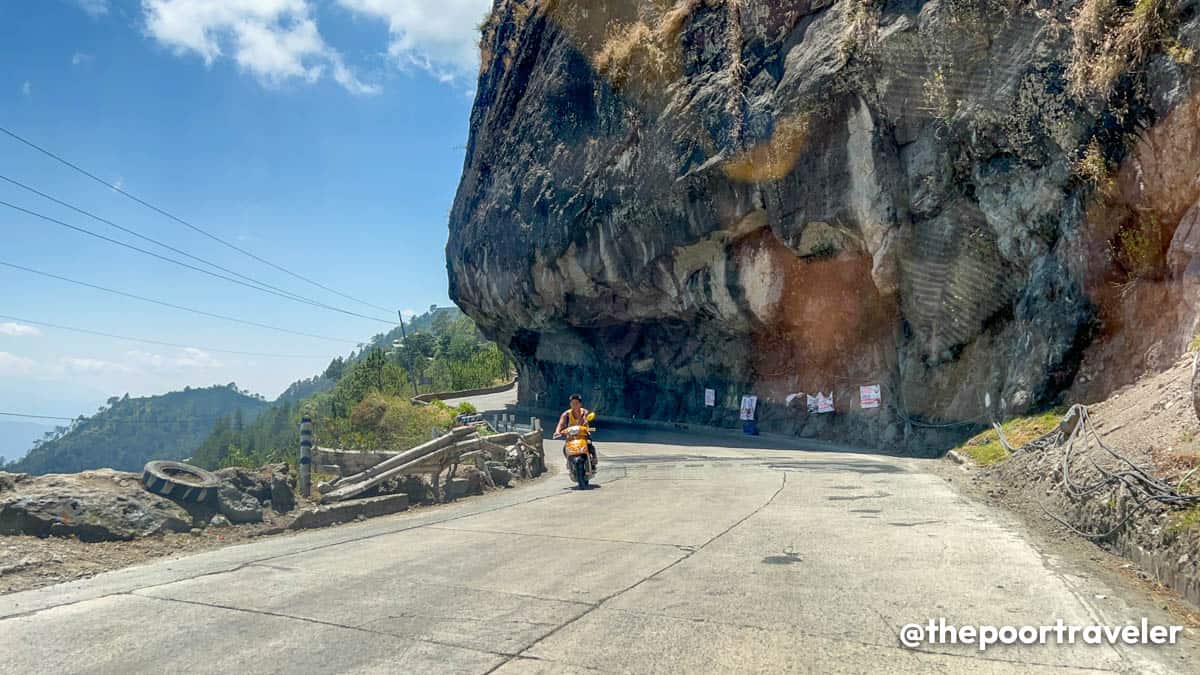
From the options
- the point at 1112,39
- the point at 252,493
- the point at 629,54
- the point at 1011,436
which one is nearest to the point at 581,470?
the point at 252,493

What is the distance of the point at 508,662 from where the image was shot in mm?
4406

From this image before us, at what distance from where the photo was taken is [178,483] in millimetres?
9531

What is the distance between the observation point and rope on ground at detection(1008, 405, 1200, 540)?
267 inches

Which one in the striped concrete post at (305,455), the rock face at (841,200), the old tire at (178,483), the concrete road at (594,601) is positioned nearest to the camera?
the concrete road at (594,601)

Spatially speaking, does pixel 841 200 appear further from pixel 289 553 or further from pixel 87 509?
pixel 87 509

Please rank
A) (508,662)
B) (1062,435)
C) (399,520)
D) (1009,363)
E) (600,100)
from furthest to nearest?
(600,100) < (1009,363) < (1062,435) < (399,520) < (508,662)

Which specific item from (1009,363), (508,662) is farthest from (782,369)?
(508,662)

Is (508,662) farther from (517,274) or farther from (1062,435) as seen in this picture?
(517,274)

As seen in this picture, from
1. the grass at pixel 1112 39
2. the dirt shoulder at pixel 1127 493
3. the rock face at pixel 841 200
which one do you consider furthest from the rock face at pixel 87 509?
the grass at pixel 1112 39

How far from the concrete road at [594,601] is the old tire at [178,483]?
138 centimetres

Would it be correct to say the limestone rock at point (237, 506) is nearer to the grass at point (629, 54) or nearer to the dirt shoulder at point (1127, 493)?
the dirt shoulder at point (1127, 493)

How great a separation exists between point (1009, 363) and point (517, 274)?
2722cm

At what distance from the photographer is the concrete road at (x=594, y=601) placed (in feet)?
14.6

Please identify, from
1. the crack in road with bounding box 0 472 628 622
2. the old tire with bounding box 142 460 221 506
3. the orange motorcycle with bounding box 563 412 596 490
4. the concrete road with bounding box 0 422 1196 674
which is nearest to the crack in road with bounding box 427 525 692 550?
the concrete road with bounding box 0 422 1196 674
